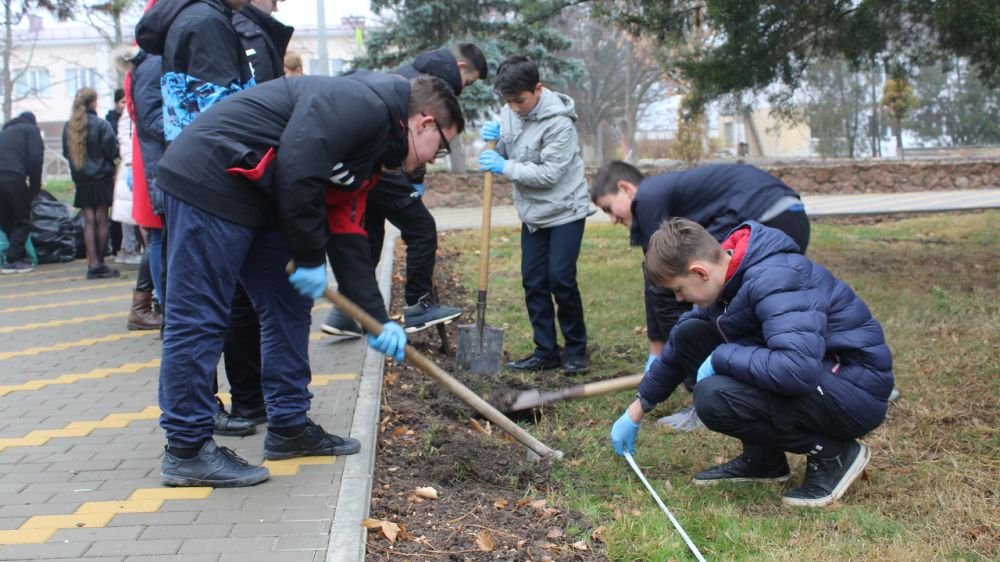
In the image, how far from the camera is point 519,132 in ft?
19.1

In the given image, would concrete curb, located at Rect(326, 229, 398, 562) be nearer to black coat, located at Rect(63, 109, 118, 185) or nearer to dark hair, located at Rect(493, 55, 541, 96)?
dark hair, located at Rect(493, 55, 541, 96)

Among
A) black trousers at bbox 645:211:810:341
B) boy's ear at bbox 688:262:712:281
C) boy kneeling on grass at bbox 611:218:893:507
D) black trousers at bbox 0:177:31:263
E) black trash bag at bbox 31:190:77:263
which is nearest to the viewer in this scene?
boy kneeling on grass at bbox 611:218:893:507

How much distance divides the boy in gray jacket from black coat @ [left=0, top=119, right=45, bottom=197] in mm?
6465

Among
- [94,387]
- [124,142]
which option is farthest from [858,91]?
[94,387]

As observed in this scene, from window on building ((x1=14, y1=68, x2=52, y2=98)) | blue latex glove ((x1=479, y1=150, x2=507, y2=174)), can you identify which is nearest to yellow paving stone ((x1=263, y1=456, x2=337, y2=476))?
blue latex glove ((x1=479, y1=150, x2=507, y2=174))

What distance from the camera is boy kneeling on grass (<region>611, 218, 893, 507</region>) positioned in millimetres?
3342

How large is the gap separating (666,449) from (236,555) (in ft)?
6.82

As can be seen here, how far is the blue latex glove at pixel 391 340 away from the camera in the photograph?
12.1ft

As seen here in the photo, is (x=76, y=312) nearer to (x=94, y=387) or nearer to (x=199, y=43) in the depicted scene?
(x=94, y=387)

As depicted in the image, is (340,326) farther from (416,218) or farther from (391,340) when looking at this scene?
(391,340)

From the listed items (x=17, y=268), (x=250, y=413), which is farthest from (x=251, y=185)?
(x=17, y=268)

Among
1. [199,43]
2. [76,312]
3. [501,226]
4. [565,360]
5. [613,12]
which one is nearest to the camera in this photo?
[199,43]

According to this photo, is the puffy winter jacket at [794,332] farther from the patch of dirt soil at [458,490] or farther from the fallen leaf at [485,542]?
the fallen leaf at [485,542]

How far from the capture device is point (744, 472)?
12.4 feet
